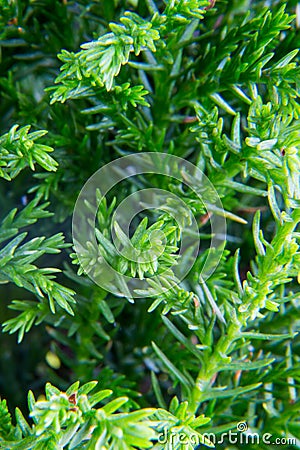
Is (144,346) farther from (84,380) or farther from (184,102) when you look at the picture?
(184,102)

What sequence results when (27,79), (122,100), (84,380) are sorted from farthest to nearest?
(27,79) < (84,380) < (122,100)

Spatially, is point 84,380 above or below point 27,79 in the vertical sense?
below

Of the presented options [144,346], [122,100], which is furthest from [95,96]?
[144,346]

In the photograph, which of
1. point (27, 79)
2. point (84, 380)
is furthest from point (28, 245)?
point (27, 79)

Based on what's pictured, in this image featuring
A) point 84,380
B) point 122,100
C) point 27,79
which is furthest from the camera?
point 27,79

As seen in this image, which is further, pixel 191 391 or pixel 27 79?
pixel 27 79

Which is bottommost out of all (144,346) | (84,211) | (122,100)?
(144,346)
